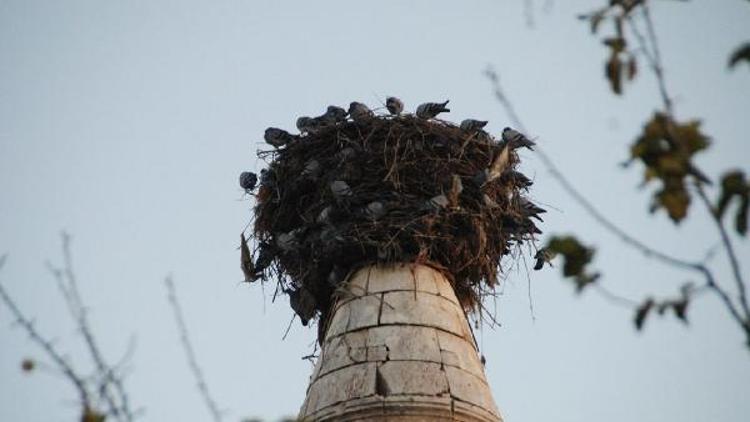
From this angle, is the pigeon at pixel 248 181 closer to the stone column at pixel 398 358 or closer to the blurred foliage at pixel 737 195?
the stone column at pixel 398 358

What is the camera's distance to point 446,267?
8336mm

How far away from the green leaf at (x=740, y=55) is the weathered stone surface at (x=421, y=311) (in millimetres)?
5001

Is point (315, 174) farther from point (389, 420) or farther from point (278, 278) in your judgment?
point (389, 420)

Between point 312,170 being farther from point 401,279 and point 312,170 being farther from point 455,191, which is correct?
point 401,279

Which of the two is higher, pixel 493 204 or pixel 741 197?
pixel 493 204

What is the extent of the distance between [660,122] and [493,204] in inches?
253

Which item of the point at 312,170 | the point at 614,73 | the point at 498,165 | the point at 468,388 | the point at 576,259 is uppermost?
the point at 312,170

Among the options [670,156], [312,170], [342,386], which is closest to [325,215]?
[312,170]

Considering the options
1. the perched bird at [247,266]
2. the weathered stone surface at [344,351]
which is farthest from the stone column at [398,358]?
the perched bird at [247,266]

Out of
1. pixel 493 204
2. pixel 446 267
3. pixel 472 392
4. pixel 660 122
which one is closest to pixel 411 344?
pixel 472 392

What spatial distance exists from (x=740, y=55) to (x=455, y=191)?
602 cm

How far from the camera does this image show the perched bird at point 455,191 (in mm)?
8336

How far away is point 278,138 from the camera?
10.1 m

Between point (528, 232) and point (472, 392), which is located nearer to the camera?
point (472, 392)
